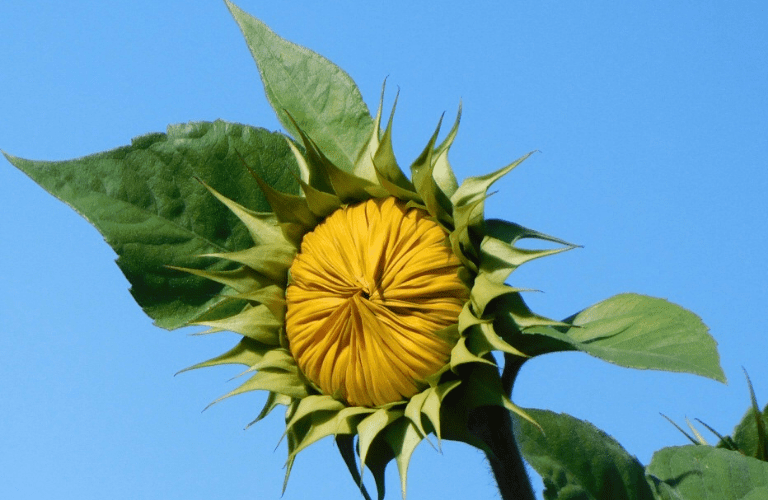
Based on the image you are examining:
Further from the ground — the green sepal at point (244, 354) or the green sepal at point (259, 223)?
the green sepal at point (259, 223)

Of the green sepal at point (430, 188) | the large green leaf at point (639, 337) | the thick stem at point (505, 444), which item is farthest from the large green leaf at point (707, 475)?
the green sepal at point (430, 188)

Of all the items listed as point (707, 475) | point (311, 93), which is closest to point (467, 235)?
point (311, 93)

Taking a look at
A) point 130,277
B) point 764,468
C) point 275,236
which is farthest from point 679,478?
point 130,277

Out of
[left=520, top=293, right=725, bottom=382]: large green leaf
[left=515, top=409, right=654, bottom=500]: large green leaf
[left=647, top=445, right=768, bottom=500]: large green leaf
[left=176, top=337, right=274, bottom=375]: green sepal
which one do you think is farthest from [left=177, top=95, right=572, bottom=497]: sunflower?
[left=647, top=445, right=768, bottom=500]: large green leaf

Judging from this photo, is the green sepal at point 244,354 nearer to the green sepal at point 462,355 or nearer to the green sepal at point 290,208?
the green sepal at point 290,208

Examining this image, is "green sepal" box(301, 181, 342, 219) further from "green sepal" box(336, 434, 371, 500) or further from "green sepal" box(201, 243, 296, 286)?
"green sepal" box(336, 434, 371, 500)

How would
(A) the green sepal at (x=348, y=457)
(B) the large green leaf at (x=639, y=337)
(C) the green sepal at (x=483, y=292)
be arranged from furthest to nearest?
(A) the green sepal at (x=348, y=457)
(C) the green sepal at (x=483, y=292)
(B) the large green leaf at (x=639, y=337)
